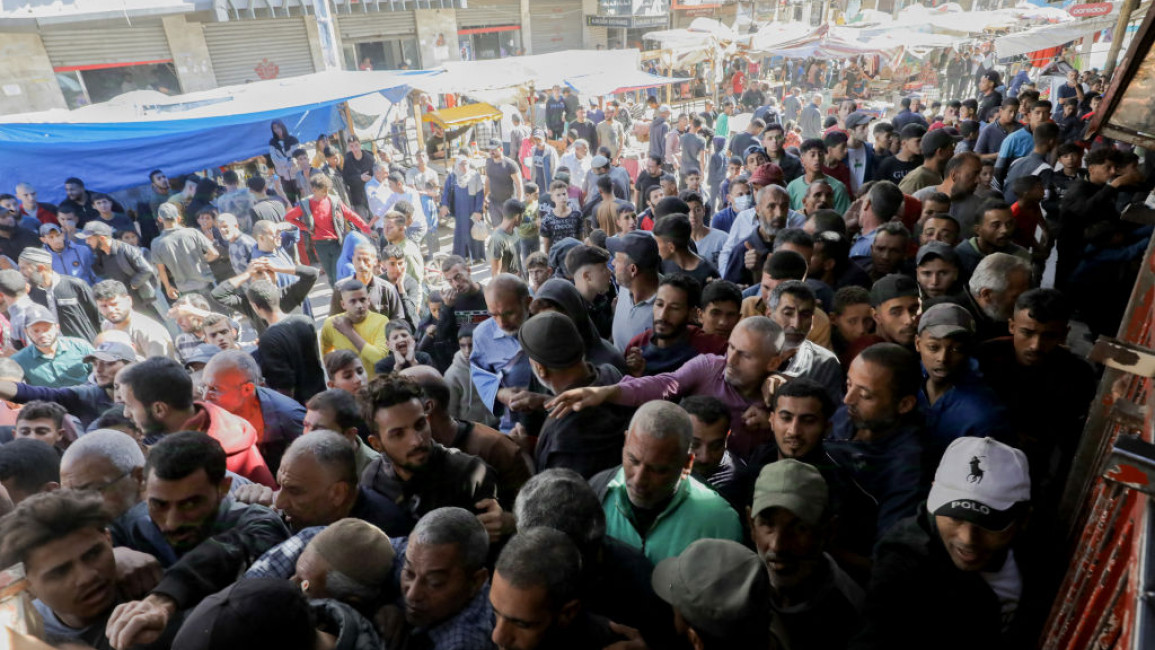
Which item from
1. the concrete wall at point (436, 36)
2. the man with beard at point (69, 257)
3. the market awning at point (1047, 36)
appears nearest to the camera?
the man with beard at point (69, 257)

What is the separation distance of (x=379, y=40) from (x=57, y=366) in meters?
20.5

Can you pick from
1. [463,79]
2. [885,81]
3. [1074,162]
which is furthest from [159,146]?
[885,81]

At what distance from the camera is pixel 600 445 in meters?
2.82

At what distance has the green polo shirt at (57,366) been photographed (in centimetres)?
456

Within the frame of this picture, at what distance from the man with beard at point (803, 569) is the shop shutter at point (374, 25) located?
74.5 feet

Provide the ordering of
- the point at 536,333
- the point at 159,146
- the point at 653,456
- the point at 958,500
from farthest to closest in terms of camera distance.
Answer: the point at 159,146 → the point at 536,333 → the point at 653,456 → the point at 958,500

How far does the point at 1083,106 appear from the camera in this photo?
34.9ft

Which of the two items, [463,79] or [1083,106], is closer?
[1083,106]

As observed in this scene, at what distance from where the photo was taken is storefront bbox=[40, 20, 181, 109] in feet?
52.4

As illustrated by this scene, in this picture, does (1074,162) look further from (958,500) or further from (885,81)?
(885,81)

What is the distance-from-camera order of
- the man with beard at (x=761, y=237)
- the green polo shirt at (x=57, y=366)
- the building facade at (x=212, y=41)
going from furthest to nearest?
the building facade at (x=212, y=41)
the man with beard at (x=761, y=237)
the green polo shirt at (x=57, y=366)

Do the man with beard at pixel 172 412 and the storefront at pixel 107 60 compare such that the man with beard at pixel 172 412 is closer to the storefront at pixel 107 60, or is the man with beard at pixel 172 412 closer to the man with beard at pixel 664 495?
the man with beard at pixel 664 495

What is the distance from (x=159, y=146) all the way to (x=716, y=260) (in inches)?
263

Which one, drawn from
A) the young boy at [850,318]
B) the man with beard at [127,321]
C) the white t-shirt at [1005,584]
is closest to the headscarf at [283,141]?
the man with beard at [127,321]
